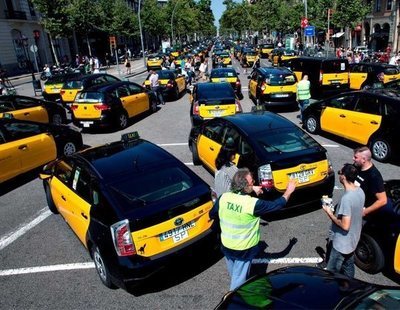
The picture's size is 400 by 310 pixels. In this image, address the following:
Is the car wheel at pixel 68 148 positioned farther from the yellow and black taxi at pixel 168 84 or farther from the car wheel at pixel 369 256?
the yellow and black taxi at pixel 168 84

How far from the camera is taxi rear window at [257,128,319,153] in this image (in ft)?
20.8

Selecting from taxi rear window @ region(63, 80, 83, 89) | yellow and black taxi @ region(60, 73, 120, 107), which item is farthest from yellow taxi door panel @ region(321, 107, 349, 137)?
taxi rear window @ region(63, 80, 83, 89)

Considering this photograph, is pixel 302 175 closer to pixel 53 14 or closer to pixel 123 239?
pixel 123 239

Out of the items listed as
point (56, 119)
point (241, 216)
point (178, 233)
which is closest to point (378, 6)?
point (56, 119)

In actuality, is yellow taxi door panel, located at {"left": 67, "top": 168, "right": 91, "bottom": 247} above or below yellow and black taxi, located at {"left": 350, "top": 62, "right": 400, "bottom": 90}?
above

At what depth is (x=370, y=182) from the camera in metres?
4.52

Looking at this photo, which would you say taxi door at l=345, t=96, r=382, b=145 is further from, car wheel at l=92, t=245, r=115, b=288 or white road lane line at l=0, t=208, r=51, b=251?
white road lane line at l=0, t=208, r=51, b=251

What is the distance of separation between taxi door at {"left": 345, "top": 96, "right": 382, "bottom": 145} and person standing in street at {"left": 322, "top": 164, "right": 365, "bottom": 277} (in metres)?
5.80

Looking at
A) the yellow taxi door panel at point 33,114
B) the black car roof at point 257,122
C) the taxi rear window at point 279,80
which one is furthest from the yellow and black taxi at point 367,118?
the yellow taxi door panel at point 33,114

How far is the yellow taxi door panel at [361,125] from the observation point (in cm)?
907

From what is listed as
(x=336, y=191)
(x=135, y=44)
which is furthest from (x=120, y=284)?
(x=135, y=44)

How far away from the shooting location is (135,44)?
87.8 m

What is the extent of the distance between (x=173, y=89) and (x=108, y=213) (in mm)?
15775

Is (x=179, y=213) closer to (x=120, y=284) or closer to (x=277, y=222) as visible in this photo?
(x=120, y=284)
